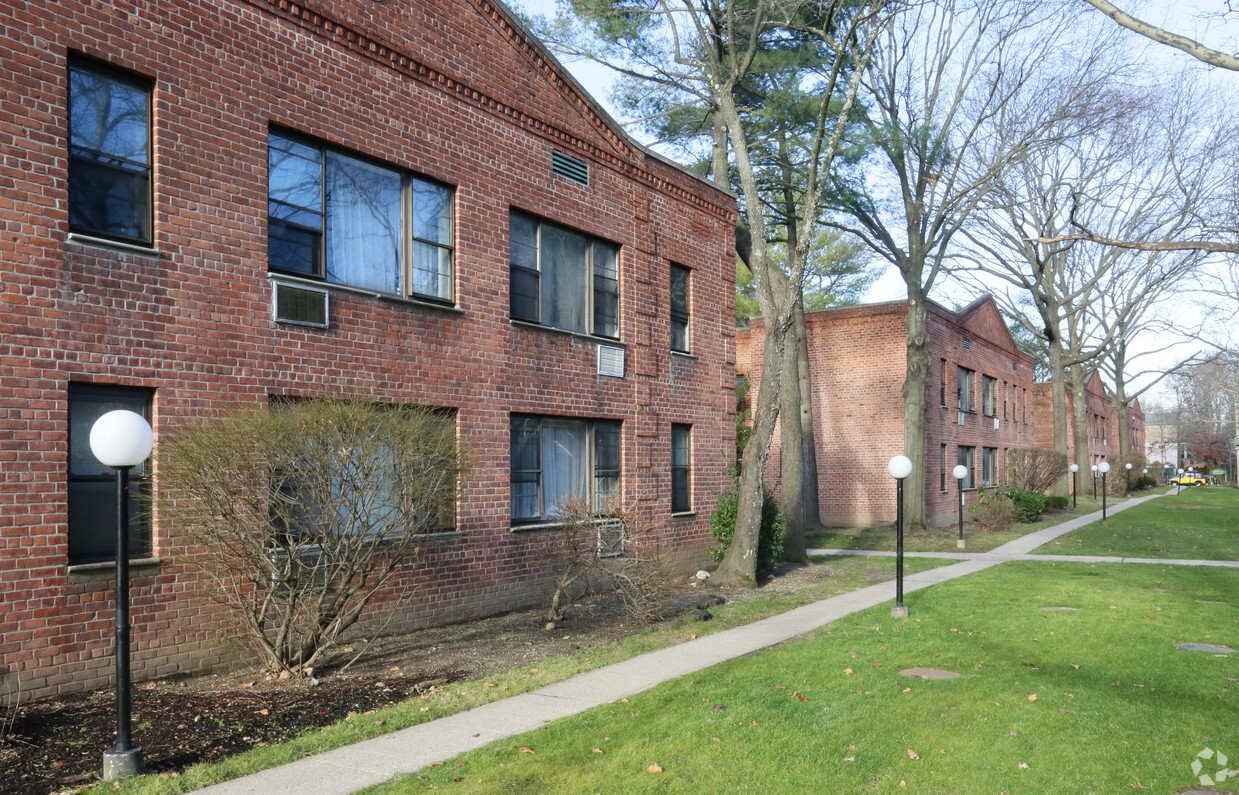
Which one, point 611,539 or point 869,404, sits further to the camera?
point 869,404

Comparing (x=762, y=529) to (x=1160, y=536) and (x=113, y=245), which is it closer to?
(x=113, y=245)

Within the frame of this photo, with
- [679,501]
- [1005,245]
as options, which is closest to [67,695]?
[679,501]

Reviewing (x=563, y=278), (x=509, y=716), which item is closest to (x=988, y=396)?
(x=563, y=278)

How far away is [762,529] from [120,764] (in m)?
11.7

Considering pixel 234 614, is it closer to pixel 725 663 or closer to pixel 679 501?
pixel 725 663

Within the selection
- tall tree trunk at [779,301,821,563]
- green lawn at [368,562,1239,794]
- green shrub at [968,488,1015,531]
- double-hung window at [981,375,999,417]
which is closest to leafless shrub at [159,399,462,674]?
green lawn at [368,562,1239,794]

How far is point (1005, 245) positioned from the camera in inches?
1362

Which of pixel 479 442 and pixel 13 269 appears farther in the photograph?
pixel 479 442

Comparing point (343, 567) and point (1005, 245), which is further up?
point (1005, 245)

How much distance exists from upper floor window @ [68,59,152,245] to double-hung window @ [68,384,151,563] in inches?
55.5

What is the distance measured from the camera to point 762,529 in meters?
16.0

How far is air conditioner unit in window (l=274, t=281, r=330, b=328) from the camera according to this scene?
9.57 metres

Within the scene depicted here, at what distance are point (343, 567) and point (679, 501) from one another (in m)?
9.12

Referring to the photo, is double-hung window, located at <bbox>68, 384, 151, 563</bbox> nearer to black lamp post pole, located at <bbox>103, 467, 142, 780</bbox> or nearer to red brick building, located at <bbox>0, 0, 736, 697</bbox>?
red brick building, located at <bbox>0, 0, 736, 697</bbox>
